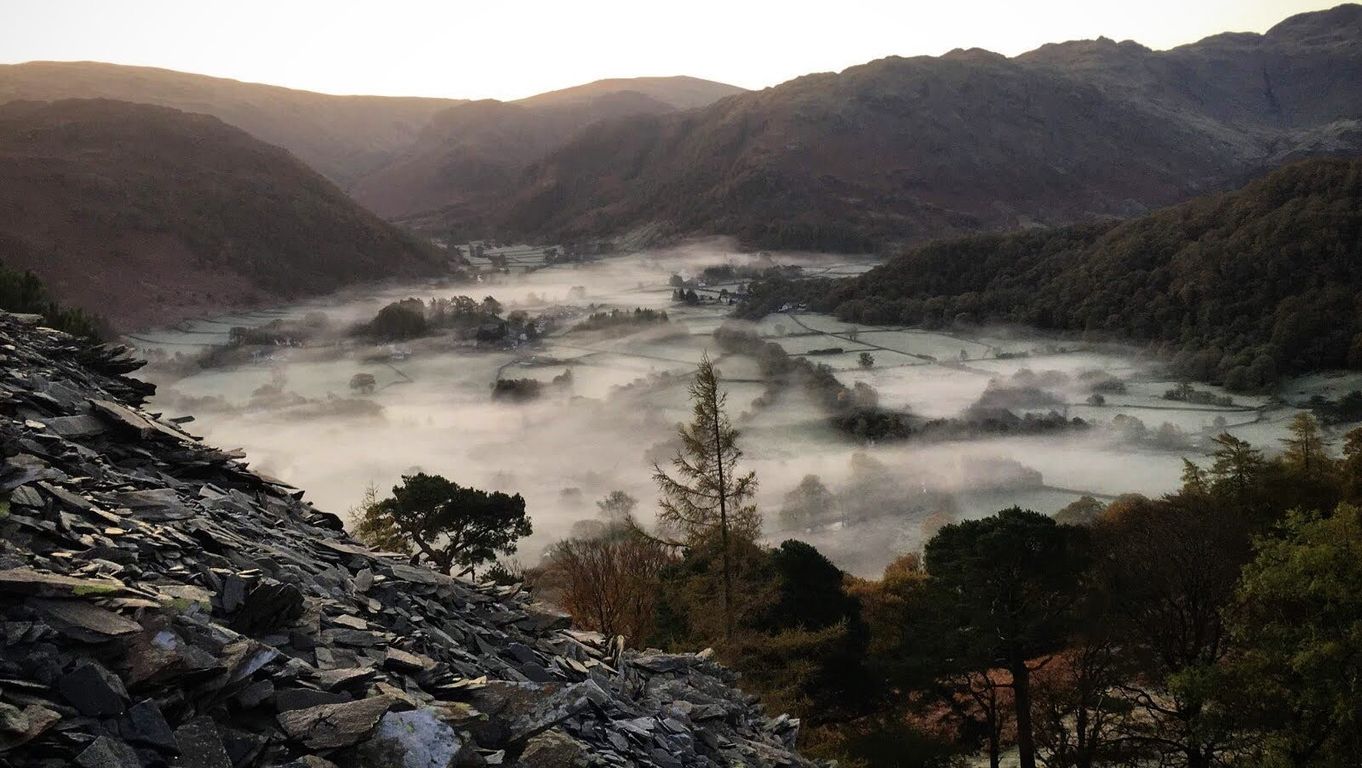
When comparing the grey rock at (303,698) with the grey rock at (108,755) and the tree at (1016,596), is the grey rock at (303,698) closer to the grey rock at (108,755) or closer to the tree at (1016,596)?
the grey rock at (108,755)

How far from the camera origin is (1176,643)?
27391 mm

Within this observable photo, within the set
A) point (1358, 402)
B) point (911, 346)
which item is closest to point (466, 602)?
point (1358, 402)

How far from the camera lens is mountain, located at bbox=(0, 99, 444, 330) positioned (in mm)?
116312

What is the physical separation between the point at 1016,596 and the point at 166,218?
151558 mm

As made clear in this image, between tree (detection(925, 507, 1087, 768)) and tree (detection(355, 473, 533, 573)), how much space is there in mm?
18738

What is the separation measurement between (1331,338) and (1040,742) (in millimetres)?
96090

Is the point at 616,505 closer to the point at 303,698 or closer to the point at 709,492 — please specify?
the point at 709,492

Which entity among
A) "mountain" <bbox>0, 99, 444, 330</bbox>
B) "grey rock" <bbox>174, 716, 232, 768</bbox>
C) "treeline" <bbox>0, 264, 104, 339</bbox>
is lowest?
"grey rock" <bbox>174, 716, 232, 768</bbox>

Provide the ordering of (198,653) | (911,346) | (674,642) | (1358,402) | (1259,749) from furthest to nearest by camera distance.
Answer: (911,346) → (1358,402) → (674,642) → (1259,749) → (198,653)

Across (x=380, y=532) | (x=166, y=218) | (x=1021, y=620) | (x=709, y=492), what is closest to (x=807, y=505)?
(x=1021, y=620)

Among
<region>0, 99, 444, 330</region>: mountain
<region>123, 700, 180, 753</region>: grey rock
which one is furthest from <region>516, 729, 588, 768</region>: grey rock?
<region>0, 99, 444, 330</region>: mountain

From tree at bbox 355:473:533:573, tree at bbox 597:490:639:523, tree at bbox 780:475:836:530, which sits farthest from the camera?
tree at bbox 597:490:639:523

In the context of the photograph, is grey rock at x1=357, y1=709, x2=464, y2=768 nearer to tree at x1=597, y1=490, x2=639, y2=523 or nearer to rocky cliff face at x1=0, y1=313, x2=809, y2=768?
rocky cliff face at x1=0, y1=313, x2=809, y2=768

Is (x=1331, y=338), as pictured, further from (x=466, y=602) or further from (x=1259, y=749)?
(x=466, y=602)
